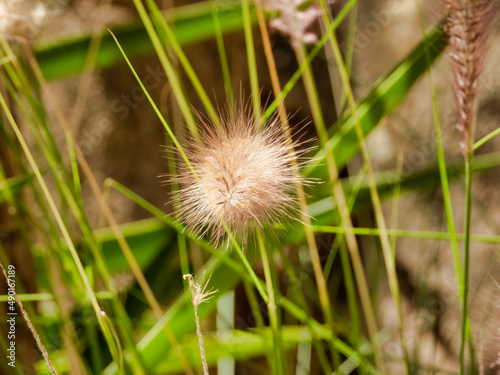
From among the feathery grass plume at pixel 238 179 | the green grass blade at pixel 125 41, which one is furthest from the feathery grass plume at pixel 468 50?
the green grass blade at pixel 125 41

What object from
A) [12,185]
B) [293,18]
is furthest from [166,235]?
[293,18]

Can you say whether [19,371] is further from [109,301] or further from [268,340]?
[268,340]

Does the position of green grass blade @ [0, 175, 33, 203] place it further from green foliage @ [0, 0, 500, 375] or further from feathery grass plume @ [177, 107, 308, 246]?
feathery grass plume @ [177, 107, 308, 246]

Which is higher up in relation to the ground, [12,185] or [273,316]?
[12,185]

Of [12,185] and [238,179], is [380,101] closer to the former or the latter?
[238,179]

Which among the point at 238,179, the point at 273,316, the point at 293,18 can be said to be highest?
the point at 293,18

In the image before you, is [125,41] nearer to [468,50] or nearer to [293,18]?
[293,18]

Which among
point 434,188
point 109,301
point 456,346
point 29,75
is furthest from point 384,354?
point 29,75

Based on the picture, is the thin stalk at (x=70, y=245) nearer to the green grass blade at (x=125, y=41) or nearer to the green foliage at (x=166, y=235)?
the green foliage at (x=166, y=235)

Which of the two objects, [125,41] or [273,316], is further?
[125,41]
